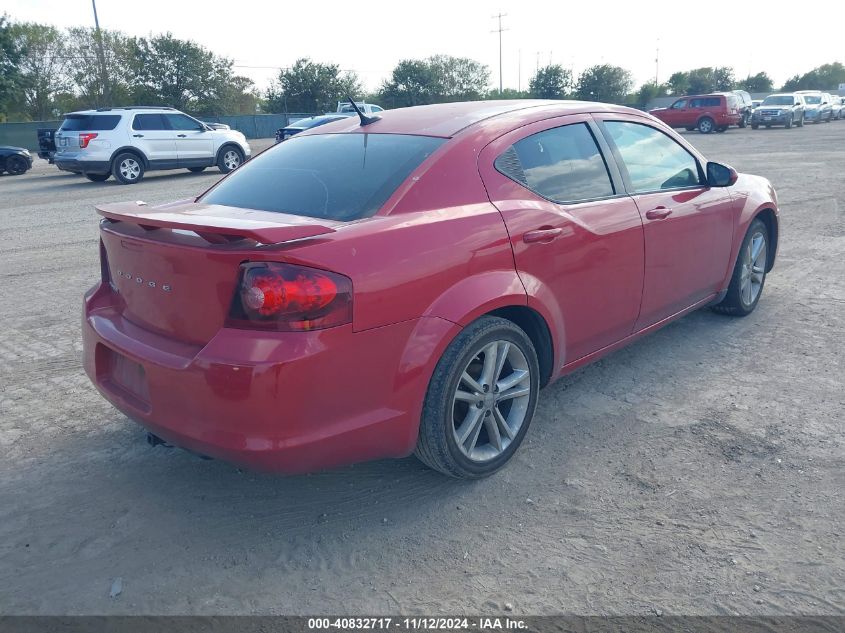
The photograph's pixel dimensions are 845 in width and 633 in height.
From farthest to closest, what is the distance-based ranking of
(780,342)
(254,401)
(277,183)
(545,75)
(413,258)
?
(545,75), (780,342), (277,183), (413,258), (254,401)

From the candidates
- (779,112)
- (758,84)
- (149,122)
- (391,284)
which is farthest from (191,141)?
(758,84)

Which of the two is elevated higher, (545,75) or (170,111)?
(545,75)

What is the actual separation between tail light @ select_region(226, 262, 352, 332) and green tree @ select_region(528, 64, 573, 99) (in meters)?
64.0

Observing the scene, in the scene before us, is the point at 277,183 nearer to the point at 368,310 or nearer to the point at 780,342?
the point at 368,310

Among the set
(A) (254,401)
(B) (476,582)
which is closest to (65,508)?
(A) (254,401)

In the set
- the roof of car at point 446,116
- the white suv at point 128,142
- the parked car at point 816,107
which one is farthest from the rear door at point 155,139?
the parked car at point 816,107

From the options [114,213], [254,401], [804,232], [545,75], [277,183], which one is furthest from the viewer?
[545,75]

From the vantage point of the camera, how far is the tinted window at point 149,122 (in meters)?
16.8

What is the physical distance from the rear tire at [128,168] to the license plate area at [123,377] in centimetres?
1488

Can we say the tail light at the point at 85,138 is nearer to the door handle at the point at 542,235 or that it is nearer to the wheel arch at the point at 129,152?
the wheel arch at the point at 129,152

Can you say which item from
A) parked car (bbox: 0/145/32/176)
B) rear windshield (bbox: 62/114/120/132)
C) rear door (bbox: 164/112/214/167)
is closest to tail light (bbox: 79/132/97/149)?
rear windshield (bbox: 62/114/120/132)

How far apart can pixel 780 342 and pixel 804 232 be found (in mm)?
4558

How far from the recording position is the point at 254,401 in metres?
2.48

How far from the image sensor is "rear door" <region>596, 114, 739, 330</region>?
408 centimetres
